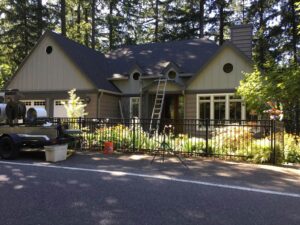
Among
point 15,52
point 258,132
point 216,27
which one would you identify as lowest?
point 258,132

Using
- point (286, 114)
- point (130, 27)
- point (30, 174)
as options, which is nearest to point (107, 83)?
point (286, 114)

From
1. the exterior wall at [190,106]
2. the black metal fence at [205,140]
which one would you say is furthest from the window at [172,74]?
the black metal fence at [205,140]

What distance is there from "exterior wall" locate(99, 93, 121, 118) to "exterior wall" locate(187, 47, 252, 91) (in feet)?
17.8

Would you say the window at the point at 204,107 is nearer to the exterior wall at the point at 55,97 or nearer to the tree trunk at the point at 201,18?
the exterior wall at the point at 55,97

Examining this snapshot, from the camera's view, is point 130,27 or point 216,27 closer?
point 216,27

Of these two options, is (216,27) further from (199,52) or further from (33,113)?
(33,113)

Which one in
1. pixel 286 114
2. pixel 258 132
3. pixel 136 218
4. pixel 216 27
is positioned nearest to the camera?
pixel 136 218

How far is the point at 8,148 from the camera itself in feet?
34.3

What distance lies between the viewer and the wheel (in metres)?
10.2

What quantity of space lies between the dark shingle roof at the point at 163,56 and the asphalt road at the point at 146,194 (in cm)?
1171

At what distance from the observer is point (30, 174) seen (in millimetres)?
7730

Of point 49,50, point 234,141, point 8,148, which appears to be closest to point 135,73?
point 49,50

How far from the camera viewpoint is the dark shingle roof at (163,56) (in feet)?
66.4

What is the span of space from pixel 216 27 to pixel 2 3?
2097 cm
